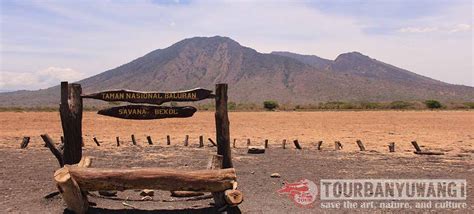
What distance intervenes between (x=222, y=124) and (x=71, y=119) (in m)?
2.77

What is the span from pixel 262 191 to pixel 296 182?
1.18 meters

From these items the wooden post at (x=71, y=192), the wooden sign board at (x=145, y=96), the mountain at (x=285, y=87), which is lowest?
the wooden post at (x=71, y=192)

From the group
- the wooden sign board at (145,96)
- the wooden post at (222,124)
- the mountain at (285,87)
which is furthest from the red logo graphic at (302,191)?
the mountain at (285,87)

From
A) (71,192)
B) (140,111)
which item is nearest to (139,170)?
(71,192)

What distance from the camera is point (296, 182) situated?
10.6 m

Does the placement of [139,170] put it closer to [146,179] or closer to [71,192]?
[146,179]

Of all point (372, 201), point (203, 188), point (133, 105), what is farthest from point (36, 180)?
point (372, 201)

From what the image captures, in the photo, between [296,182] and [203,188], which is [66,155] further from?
[296,182]

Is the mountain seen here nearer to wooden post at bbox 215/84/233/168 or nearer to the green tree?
the green tree

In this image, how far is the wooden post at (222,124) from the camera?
29.9 ft

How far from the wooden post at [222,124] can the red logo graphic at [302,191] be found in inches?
55.8

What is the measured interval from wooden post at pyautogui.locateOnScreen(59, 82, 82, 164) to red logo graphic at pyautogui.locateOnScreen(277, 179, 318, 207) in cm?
408

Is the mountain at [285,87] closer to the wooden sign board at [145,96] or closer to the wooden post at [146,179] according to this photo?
the wooden sign board at [145,96]

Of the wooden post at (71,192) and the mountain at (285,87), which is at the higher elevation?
the mountain at (285,87)
